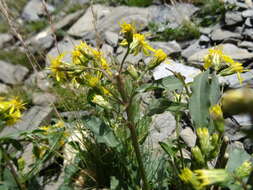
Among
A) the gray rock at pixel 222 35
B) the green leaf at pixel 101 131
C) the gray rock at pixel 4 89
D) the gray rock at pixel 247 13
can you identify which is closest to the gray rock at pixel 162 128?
the green leaf at pixel 101 131

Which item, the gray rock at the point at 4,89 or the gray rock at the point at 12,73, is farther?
the gray rock at the point at 12,73

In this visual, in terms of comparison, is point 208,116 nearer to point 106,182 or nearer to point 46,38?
point 106,182

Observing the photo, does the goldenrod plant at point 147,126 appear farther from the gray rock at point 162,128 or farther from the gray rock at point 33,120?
the gray rock at point 33,120

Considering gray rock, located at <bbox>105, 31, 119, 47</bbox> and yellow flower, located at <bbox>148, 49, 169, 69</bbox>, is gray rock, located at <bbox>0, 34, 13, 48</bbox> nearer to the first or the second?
gray rock, located at <bbox>105, 31, 119, 47</bbox>

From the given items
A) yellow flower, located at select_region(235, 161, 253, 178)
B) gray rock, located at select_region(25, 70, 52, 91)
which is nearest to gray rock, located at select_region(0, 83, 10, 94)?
gray rock, located at select_region(25, 70, 52, 91)

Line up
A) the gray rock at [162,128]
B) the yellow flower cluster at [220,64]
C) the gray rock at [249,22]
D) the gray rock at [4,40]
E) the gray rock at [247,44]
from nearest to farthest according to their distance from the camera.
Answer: the yellow flower cluster at [220,64], the gray rock at [162,128], the gray rock at [247,44], the gray rock at [249,22], the gray rock at [4,40]

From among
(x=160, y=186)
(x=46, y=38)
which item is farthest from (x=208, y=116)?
(x=46, y=38)
